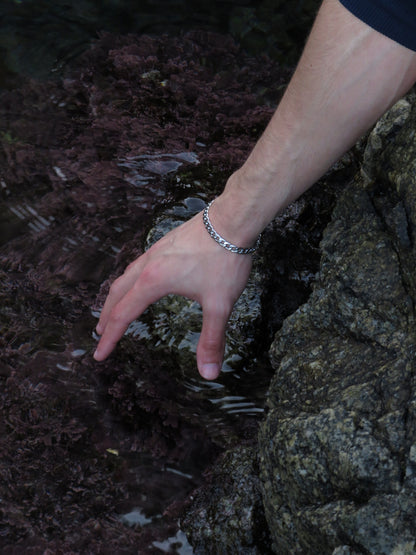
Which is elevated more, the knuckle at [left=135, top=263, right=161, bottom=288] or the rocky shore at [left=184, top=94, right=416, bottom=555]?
the rocky shore at [left=184, top=94, right=416, bottom=555]

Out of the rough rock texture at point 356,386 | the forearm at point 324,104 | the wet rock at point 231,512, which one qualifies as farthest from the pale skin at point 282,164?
the wet rock at point 231,512

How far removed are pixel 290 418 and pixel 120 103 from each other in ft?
13.9

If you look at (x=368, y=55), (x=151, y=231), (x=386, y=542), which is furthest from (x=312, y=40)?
(x=151, y=231)

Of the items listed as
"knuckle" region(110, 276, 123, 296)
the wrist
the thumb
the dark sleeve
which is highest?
the dark sleeve

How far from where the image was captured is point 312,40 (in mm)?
2238

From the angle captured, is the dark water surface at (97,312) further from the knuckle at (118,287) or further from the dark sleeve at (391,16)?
the dark sleeve at (391,16)

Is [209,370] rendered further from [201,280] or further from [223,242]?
[223,242]

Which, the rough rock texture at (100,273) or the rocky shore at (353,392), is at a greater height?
the rocky shore at (353,392)

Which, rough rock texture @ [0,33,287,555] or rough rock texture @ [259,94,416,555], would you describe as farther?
rough rock texture @ [0,33,287,555]

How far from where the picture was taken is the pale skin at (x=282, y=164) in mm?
2137

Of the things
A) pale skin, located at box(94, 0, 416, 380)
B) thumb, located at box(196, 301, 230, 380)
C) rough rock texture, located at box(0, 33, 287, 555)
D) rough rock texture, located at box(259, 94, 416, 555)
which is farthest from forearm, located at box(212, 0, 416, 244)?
rough rock texture, located at box(0, 33, 287, 555)

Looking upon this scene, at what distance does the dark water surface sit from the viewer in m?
3.33

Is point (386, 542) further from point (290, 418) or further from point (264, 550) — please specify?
point (264, 550)

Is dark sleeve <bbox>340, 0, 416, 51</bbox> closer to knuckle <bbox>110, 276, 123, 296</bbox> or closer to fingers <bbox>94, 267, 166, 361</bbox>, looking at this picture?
fingers <bbox>94, 267, 166, 361</bbox>
